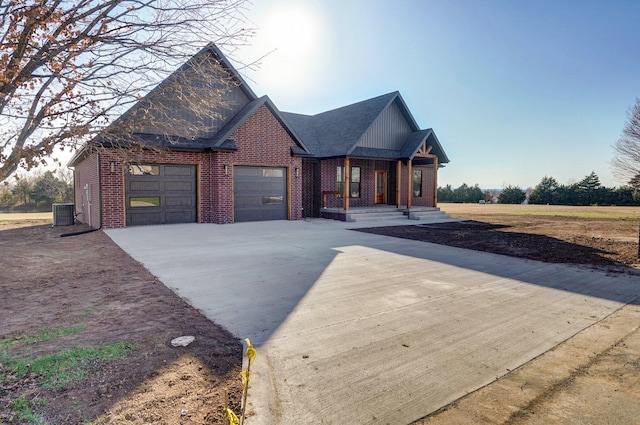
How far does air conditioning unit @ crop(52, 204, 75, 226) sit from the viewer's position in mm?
16250

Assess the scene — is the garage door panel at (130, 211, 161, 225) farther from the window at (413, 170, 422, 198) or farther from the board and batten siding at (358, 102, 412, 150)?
the window at (413, 170, 422, 198)

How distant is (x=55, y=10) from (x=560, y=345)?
22.1ft

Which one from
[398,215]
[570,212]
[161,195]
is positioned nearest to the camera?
[161,195]

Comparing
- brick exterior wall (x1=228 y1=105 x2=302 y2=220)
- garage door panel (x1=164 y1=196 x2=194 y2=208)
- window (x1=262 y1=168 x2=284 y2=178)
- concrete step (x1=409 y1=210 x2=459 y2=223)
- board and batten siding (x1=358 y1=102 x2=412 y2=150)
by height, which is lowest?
concrete step (x1=409 y1=210 x2=459 y2=223)

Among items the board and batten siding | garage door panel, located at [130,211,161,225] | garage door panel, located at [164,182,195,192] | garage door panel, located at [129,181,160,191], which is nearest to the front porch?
the board and batten siding

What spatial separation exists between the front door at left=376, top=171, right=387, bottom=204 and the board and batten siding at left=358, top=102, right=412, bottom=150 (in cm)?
265

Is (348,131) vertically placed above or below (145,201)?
above

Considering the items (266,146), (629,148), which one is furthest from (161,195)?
A: (629,148)

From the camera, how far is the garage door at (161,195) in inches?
539

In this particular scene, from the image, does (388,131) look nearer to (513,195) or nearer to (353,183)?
(353,183)

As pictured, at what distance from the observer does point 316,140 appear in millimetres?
20562

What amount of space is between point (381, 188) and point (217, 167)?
37.0 ft

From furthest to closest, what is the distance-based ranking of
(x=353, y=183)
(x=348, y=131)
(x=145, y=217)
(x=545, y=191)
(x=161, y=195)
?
(x=545, y=191)
(x=353, y=183)
(x=348, y=131)
(x=161, y=195)
(x=145, y=217)

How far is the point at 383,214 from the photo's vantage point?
59.9ft
